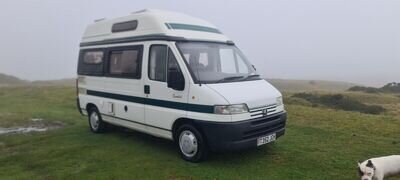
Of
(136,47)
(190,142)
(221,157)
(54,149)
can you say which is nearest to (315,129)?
(221,157)

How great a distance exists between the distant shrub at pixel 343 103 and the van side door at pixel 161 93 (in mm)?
12832

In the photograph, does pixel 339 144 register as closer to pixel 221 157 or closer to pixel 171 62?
pixel 221 157

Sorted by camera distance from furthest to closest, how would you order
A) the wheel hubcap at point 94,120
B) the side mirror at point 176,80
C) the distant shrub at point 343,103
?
the distant shrub at point 343,103
the wheel hubcap at point 94,120
the side mirror at point 176,80

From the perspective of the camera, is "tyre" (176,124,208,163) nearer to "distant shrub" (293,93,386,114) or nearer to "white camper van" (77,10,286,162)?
"white camper van" (77,10,286,162)

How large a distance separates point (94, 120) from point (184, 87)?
4.52 meters

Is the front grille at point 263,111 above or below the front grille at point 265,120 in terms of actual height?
above

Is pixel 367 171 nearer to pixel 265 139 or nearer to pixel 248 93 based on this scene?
pixel 265 139

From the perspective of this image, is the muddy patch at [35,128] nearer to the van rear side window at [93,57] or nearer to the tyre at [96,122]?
the tyre at [96,122]

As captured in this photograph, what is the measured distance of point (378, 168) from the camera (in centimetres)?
609

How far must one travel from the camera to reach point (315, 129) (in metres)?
10.6

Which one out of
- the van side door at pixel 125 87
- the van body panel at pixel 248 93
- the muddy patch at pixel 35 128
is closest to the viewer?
the van body panel at pixel 248 93

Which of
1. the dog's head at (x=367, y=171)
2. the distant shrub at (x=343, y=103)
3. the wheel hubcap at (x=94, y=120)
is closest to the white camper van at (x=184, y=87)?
the wheel hubcap at (x=94, y=120)

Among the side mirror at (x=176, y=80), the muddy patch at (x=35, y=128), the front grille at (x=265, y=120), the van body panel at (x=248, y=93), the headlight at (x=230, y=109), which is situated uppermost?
the side mirror at (x=176, y=80)

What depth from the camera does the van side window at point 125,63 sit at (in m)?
8.73
